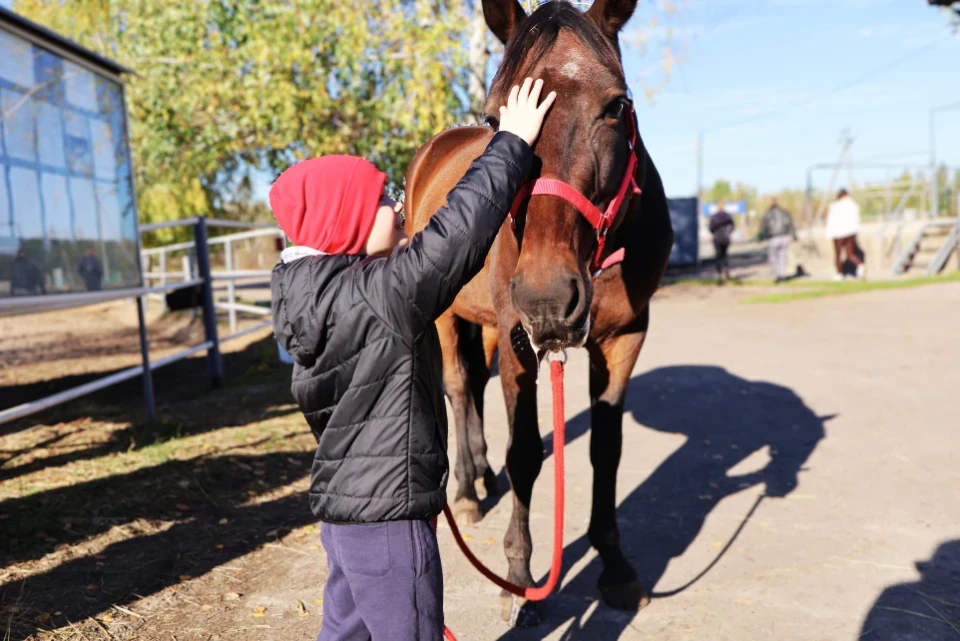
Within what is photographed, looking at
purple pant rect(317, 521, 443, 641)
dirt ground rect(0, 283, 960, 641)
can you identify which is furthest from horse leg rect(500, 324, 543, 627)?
purple pant rect(317, 521, 443, 641)

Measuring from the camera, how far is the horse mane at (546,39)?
2074 mm

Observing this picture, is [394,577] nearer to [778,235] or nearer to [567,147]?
[567,147]

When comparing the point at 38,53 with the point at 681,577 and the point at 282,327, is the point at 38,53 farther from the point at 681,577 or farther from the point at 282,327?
the point at 681,577

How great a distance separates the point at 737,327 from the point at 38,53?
26.4 feet

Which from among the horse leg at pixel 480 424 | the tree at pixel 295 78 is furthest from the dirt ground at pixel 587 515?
the tree at pixel 295 78

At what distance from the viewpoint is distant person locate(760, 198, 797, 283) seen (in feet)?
50.4

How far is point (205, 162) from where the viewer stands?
1146 centimetres

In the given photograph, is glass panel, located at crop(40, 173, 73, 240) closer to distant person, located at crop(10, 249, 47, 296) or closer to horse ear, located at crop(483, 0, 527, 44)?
distant person, located at crop(10, 249, 47, 296)

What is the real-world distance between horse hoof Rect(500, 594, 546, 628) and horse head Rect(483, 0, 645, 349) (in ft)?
3.89

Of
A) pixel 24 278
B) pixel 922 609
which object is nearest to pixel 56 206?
A: pixel 24 278

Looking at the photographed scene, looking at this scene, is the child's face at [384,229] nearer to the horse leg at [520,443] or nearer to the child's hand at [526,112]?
the child's hand at [526,112]

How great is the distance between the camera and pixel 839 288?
42.2 feet

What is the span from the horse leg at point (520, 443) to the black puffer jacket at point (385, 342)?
112 centimetres

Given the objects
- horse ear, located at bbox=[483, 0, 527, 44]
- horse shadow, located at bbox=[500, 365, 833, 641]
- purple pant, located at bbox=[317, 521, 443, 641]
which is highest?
horse ear, located at bbox=[483, 0, 527, 44]
